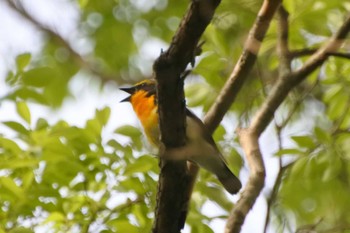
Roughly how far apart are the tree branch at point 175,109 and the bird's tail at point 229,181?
1329mm

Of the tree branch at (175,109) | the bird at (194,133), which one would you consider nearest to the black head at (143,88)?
the bird at (194,133)

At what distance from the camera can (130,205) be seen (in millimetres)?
3660

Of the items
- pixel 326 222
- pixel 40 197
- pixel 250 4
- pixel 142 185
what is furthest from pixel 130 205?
pixel 326 222

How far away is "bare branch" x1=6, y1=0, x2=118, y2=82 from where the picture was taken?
19.7ft

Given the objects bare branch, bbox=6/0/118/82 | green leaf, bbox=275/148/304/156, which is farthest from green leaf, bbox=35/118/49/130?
bare branch, bbox=6/0/118/82

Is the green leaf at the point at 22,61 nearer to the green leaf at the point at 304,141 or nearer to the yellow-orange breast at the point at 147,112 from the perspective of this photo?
the yellow-orange breast at the point at 147,112

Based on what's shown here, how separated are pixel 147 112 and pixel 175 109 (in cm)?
194

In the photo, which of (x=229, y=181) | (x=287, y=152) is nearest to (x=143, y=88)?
(x=229, y=181)

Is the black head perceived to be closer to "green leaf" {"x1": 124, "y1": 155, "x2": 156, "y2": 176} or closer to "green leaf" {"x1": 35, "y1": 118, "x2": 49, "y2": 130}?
"green leaf" {"x1": 35, "y1": 118, "x2": 49, "y2": 130}

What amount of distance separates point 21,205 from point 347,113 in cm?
197

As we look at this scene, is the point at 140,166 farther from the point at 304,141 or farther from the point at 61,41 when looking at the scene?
the point at 61,41

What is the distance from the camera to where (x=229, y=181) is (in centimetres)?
441

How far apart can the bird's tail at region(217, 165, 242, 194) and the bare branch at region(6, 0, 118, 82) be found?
1.86 meters

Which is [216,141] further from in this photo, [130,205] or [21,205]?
[21,205]
